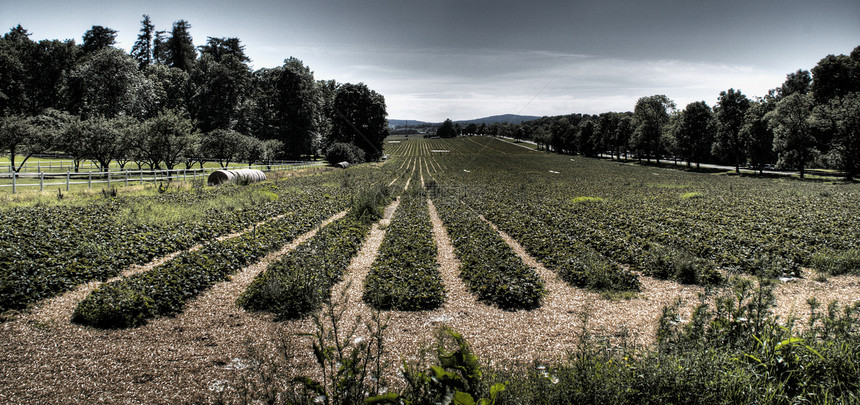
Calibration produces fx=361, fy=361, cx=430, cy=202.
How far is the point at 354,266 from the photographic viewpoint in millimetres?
11516

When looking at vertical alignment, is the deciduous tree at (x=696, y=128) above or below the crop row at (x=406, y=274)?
above

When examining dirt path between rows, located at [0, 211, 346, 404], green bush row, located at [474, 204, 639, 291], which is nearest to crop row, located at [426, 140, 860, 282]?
green bush row, located at [474, 204, 639, 291]

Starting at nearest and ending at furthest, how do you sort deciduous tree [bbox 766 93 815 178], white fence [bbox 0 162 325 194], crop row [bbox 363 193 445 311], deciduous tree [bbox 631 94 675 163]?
1. crop row [bbox 363 193 445 311]
2. white fence [bbox 0 162 325 194]
3. deciduous tree [bbox 766 93 815 178]
4. deciduous tree [bbox 631 94 675 163]

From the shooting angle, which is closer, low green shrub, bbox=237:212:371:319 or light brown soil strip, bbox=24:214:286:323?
Result: light brown soil strip, bbox=24:214:286:323

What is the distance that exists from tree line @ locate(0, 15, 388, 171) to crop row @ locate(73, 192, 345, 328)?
2394cm

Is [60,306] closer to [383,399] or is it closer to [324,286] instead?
[324,286]

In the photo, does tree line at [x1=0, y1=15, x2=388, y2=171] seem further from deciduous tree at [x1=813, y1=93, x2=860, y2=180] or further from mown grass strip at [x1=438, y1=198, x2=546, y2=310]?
deciduous tree at [x1=813, y1=93, x2=860, y2=180]

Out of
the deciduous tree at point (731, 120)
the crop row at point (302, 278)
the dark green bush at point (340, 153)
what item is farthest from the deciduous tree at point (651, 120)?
the crop row at point (302, 278)

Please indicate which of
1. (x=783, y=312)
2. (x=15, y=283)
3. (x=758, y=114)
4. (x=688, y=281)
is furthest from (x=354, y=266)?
(x=758, y=114)

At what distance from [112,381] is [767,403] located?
8.34 metres

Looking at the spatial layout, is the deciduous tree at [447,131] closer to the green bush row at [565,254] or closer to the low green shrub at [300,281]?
the green bush row at [565,254]

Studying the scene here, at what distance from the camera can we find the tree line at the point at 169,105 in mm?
29297

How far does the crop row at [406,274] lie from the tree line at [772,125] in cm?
4871

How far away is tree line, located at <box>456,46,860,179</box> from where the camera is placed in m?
39.3
